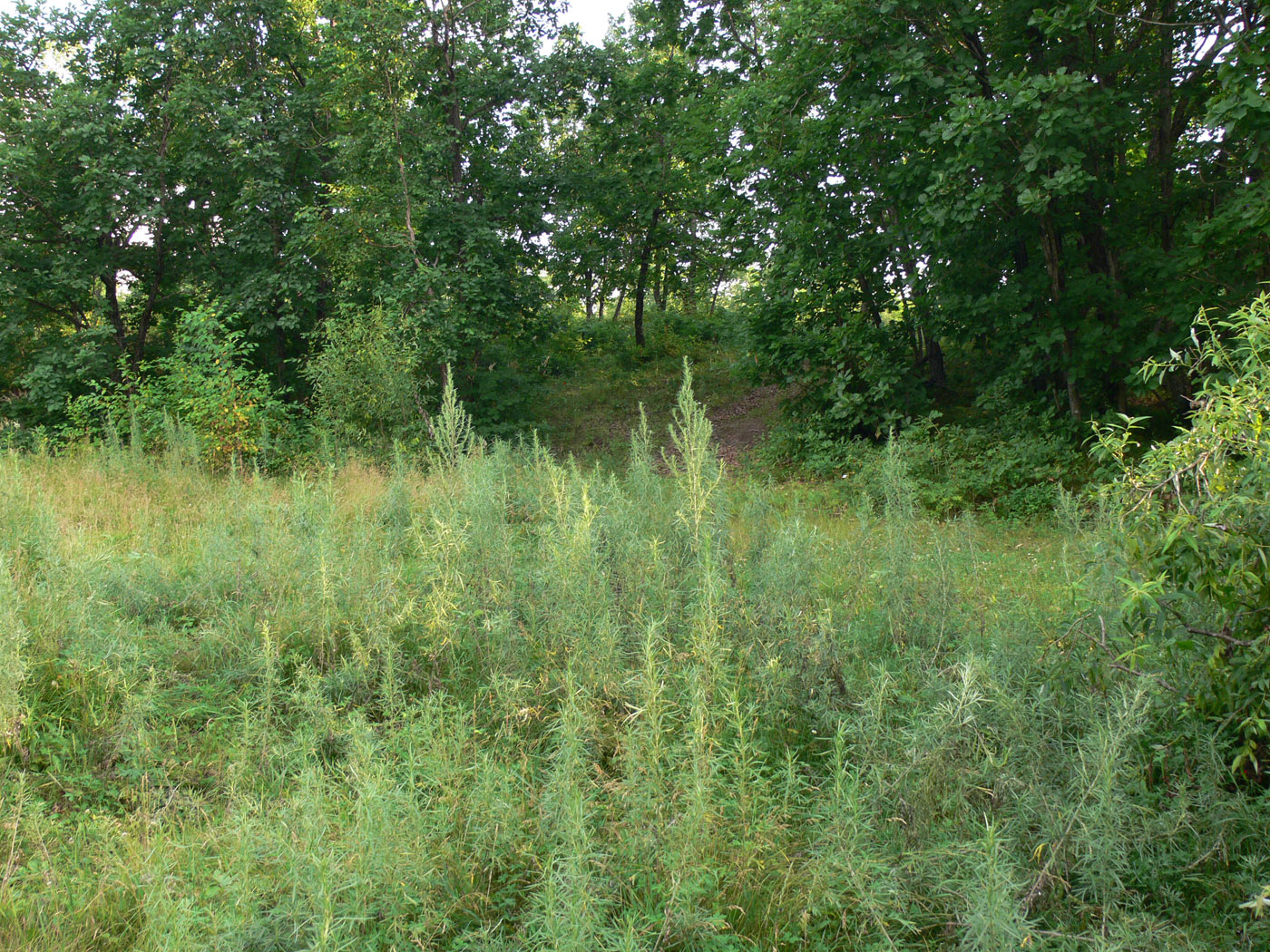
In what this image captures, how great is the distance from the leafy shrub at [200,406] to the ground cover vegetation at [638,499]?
0.34ft

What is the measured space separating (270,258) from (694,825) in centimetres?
1756

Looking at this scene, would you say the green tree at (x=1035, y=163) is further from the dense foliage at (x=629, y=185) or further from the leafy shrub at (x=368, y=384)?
the leafy shrub at (x=368, y=384)

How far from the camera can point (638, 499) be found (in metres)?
6.00

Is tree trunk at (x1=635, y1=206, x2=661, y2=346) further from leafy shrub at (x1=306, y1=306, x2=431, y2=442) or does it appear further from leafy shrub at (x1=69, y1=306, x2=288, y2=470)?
leafy shrub at (x1=69, y1=306, x2=288, y2=470)

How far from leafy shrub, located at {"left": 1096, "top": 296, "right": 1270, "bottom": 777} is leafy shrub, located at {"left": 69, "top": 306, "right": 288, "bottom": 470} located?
382 inches

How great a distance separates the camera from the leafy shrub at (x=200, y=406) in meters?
11.1

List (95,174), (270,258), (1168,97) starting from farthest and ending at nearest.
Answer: (270,258)
(95,174)
(1168,97)

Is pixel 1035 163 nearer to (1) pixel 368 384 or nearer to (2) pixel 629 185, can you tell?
(1) pixel 368 384

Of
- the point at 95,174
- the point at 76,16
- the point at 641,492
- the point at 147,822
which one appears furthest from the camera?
the point at 76,16

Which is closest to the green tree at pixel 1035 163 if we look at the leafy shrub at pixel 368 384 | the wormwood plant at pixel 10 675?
the leafy shrub at pixel 368 384

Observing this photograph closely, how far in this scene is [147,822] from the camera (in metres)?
2.90

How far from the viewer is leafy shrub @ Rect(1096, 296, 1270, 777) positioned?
248 cm

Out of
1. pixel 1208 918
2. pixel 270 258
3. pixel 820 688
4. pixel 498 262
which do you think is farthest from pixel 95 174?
pixel 1208 918

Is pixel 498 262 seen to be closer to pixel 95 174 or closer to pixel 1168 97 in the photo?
pixel 95 174
